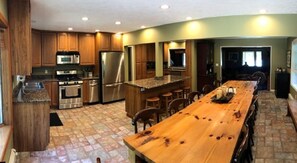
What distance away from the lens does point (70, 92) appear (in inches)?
300

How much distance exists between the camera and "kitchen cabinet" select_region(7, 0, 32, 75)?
3680 millimetres

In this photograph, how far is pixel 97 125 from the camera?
5.55 metres

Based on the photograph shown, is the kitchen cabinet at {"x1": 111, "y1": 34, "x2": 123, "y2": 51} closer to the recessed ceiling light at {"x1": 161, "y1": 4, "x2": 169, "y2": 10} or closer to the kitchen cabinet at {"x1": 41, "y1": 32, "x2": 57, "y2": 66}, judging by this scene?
the kitchen cabinet at {"x1": 41, "y1": 32, "x2": 57, "y2": 66}

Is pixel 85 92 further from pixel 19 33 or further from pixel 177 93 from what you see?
pixel 19 33

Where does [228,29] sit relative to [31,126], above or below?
above

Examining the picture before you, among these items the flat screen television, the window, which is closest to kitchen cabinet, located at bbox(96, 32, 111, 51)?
the flat screen television

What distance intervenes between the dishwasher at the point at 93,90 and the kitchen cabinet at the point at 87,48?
2.66 feet

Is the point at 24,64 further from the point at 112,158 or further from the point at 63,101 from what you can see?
the point at 63,101

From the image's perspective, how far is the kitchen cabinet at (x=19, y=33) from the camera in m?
3.68

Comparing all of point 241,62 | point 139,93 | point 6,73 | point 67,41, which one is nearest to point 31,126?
point 6,73

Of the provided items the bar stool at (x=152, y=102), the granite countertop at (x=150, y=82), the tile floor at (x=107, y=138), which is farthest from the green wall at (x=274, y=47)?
the bar stool at (x=152, y=102)

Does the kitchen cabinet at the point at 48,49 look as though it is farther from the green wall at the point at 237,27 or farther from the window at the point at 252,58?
the window at the point at 252,58

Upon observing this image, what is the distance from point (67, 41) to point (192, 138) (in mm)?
7038

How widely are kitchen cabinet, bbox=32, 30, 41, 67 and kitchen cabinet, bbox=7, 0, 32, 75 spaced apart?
4189 millimetres
